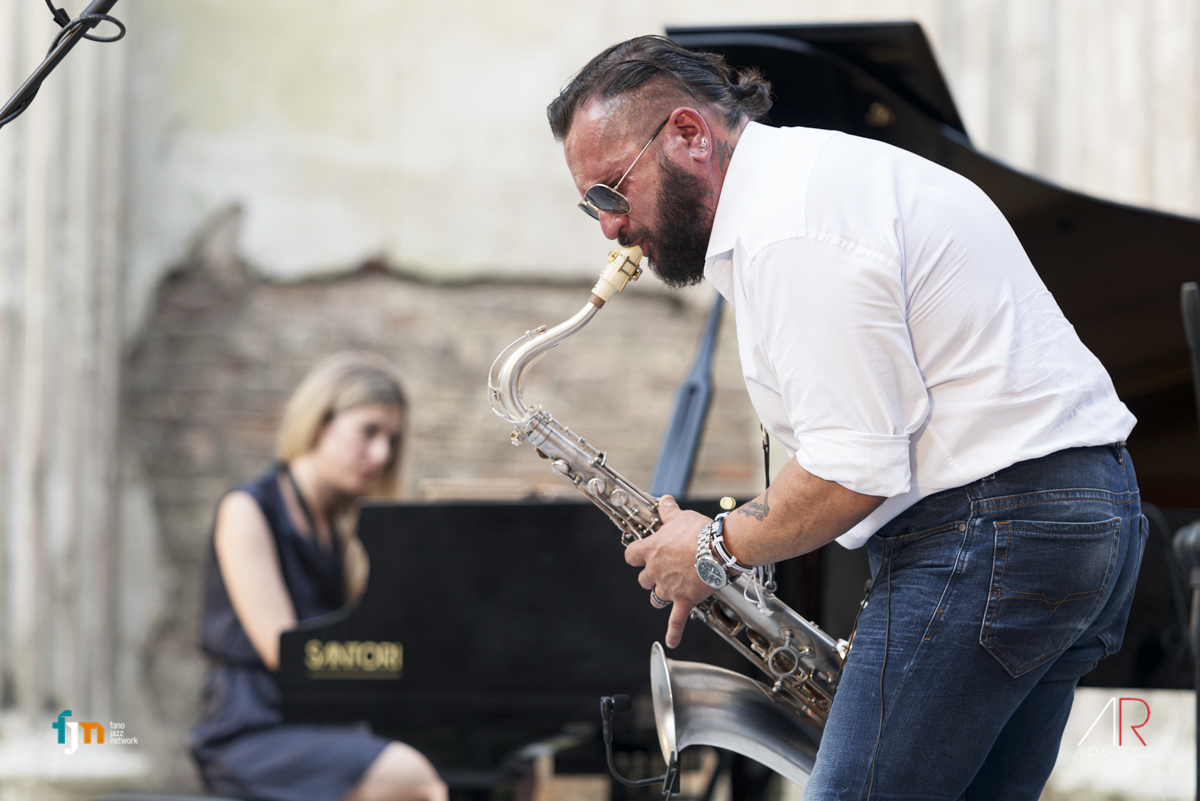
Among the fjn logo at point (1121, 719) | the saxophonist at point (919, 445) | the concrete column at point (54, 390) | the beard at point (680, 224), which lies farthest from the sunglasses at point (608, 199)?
the concrete column at point (54, 390)

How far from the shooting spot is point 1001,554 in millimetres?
1305

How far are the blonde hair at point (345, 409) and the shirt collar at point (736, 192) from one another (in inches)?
138

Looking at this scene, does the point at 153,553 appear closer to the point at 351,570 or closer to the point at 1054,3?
the point at 351,570

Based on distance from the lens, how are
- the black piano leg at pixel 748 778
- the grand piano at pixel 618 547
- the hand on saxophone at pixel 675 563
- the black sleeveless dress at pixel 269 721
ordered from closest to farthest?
the hand on saxophone at pixel 675 563 < the grand piano at pixel 618 547 < the black piano leg at pixel 748 778 < the black sleeveless dress at pixel 269 721

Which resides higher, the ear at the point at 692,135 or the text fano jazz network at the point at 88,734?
the ear at the point at 692,135

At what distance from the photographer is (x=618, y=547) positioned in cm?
281

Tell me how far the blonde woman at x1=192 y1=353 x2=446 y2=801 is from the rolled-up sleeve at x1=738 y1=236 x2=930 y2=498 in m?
2.75

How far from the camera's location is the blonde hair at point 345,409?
185 inches

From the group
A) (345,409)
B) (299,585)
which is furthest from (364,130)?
(299,585)

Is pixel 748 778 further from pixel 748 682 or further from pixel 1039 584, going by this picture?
pixel 1039 584

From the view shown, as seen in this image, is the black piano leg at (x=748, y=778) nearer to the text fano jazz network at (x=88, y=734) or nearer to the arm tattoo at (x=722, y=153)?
the arm tattoo at (x=722, y=153)

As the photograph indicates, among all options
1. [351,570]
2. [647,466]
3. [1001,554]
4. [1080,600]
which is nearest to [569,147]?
[1001,554]

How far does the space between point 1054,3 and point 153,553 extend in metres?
5.13

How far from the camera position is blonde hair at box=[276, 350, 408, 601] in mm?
4703
